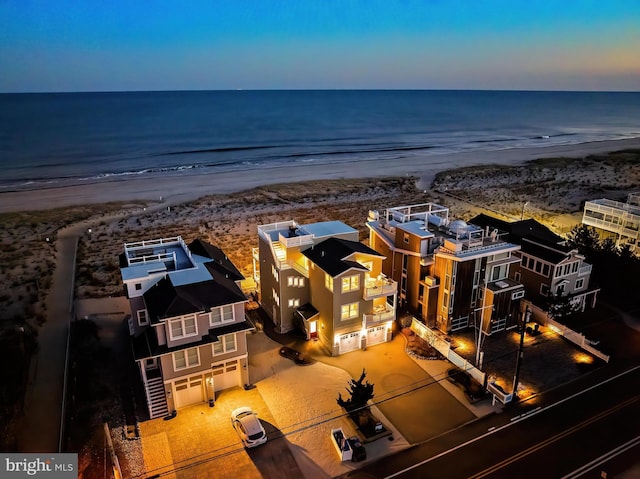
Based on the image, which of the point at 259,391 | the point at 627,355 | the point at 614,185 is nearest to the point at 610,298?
the point at 627,355

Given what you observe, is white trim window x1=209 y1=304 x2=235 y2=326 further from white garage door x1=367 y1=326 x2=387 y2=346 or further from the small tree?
white garage door x1=367 y1=326 x2=387 y2=346

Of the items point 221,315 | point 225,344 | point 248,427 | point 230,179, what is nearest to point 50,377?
point 225,344

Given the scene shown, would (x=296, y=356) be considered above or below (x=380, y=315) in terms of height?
below

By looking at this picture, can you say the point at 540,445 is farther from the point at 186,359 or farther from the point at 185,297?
the point at 185,297

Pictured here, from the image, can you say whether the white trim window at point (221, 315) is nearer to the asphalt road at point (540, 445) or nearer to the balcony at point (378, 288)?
the balcony at point (378, 288)

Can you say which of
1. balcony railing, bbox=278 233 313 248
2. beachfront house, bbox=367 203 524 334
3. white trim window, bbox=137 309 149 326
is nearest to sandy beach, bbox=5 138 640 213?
balcony railing, bbox=278 233 313 248

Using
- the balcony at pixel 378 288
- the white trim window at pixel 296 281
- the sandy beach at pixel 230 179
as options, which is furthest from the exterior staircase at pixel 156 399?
the sandy beach at pixel 230 179
